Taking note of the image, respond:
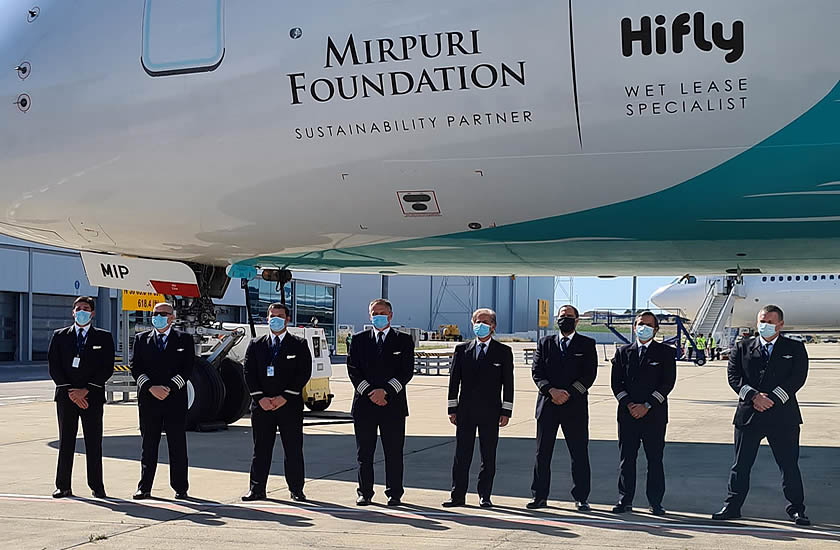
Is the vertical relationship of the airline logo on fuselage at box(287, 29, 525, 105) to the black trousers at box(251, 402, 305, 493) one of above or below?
above

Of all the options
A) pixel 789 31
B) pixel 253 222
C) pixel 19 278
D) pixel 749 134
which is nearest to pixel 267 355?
pixel 253 222

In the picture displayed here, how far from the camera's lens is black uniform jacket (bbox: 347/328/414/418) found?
324 inches

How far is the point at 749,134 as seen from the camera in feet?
25.1

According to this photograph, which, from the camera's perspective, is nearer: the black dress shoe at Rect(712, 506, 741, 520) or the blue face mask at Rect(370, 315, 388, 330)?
the black dress shoe at Rect(712, 506, 741, 520)

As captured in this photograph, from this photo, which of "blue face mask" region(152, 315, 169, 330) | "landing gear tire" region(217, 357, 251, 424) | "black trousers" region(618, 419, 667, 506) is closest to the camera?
"black trousers" region(618, 419, 667, 506)

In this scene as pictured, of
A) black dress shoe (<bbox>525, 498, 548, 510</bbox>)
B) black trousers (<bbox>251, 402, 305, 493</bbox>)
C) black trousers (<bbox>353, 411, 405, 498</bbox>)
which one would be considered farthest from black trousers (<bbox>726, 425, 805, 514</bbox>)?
black trousers (<bbox>251, 402, 305, 493</bbox>)

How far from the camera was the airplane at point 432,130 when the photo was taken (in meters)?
7.58

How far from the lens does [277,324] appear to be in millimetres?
8594

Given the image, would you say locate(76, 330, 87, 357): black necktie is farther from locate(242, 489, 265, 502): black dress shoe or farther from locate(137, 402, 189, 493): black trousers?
locate(242, 489, 265, 502): black dress shoe

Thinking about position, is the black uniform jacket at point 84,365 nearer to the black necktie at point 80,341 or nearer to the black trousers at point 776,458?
the black necktie at point 80,341

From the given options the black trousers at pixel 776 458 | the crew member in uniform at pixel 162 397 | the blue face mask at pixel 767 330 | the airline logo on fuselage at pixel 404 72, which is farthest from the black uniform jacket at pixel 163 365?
the blue face mask at pixel 767 330

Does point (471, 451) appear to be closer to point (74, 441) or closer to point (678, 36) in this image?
point (74, 441)

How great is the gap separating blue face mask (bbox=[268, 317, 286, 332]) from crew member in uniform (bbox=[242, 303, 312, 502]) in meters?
0.01

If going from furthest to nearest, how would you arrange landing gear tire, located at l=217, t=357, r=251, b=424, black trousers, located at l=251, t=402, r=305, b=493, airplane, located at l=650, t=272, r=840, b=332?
airplane, located at l=650, t=272, r=840, b=332 < landing gear tire, located at l=217, t=357, r=251, b=424 < black trousers, located at l=251, t=402, r=305, b=493
